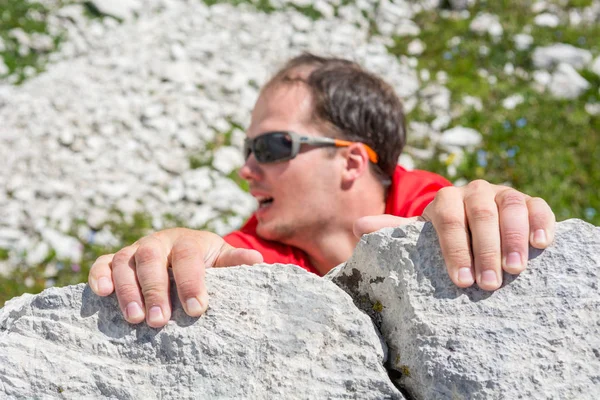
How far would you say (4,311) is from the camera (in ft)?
6.97

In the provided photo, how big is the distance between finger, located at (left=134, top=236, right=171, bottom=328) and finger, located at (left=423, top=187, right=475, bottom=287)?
3.04 ft

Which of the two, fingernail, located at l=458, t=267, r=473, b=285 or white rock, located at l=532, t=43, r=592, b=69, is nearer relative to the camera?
fingernail, located at l=458, t=267, r=473, b=285

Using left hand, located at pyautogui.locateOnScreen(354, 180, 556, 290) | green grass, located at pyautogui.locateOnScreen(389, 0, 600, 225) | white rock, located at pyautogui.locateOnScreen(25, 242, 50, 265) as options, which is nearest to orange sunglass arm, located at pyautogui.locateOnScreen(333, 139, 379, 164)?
left hand, located at pyautogui.locateOnScreen(354, 180, 556, 290)

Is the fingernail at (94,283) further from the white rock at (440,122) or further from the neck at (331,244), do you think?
the white rock at (440,122)

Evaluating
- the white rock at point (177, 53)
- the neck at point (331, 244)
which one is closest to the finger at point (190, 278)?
the neck at point (331, 244)

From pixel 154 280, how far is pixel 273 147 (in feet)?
7.20

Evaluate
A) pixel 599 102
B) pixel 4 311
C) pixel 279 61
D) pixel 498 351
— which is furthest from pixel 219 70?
pixel 498 351

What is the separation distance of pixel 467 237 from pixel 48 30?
9.31 meters

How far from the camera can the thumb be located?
226cm

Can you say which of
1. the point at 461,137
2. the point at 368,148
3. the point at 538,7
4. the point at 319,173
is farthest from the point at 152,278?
the point at 538,7

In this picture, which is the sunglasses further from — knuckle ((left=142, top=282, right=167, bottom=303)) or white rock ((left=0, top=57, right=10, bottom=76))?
white rock ((left=0, top=57, right=10, bottom=76))

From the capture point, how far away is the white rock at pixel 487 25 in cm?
946

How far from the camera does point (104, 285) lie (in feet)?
6.36

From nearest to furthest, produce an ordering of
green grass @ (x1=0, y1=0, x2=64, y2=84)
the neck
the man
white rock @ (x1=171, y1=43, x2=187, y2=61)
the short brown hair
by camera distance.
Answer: the man, the neck, the short brown hair, green grass @ (x1=0, y1=0, x2=64, y2=84), white rock @ (x1=171, y1=43, x2=187, y2=61)
